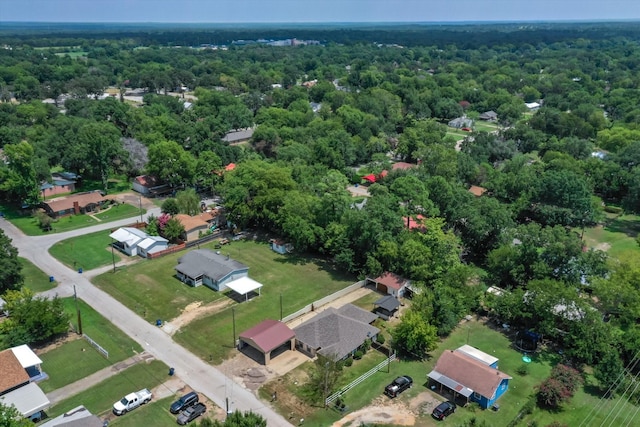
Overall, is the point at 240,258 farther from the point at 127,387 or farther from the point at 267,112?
the point at 267,112

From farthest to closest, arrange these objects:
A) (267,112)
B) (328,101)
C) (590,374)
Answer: (328,101) → (267,112) → (590,374)

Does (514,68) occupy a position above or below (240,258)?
above

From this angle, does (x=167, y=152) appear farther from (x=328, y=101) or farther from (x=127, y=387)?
(x=328, y=101)

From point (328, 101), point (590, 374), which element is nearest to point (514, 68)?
point (328, 101)

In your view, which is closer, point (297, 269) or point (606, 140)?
point (297, 269)

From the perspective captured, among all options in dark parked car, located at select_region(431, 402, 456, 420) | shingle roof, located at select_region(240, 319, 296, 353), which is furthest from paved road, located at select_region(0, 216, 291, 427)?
dark parked car, located at select_region(431, 402, 456, 420)

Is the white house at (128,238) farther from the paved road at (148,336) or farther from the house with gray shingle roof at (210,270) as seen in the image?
the house with gray shingle roof at (210,270)

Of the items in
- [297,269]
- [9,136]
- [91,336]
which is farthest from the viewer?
[9,136]
